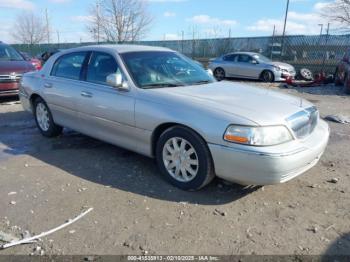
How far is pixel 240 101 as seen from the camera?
3.72 meters

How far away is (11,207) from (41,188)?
476 millimetres

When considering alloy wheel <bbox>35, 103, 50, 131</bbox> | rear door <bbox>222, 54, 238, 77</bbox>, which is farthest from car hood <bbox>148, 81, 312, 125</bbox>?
rear door <bbox>222, 54, 238, 77</bbox>

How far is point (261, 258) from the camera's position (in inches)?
107

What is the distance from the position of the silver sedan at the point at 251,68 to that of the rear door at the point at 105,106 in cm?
1029

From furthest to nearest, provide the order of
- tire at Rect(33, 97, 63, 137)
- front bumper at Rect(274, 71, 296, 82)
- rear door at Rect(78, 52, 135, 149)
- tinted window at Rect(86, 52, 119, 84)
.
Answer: front bumper at Rect(274, 71, 296, 82)
tire at Rect(33, 97, 63, 137)
tinted window at Rect(86, 52, 119, 84)
rear door at Rect(78, 52, 135, 149)

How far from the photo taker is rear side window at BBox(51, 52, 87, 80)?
16.5ft

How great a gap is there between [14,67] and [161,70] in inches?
267

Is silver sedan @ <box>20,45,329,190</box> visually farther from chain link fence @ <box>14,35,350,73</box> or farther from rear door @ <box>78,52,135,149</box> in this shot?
chain link fence @ <box>14,35,350,73</box>

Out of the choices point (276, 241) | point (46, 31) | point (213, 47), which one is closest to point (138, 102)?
point (276, 241)

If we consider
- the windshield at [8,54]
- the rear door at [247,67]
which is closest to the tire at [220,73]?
the rear door at [247,67]

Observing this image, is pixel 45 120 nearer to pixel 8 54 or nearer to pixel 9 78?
pixel 9 78

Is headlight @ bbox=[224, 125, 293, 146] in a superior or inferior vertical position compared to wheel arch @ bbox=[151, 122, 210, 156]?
superior

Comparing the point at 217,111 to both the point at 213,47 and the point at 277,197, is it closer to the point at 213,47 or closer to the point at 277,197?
the point at 277,197

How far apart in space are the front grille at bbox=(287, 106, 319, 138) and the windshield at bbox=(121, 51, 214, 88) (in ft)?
4.80
